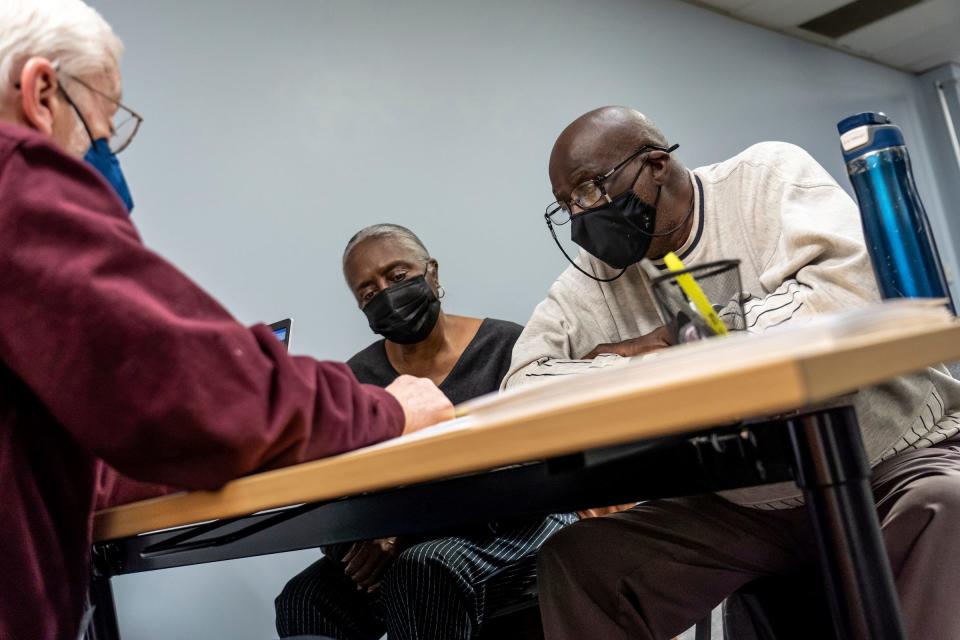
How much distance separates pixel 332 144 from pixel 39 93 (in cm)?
201

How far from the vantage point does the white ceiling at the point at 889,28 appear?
5.01 metres

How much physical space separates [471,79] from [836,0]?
111 inches

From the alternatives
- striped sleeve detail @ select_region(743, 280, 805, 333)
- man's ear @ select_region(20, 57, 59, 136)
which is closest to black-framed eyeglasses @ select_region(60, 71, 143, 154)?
man's ear @ select_region(20, 57, 59, 136)

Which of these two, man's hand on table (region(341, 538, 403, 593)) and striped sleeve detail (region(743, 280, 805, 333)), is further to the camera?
man's hand on table (region(341, 538, 403, 593))

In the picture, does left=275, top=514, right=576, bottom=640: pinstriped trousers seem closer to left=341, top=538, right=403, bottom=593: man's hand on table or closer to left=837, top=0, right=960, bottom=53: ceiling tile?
left=341, top=538, right=403, bottom=593: man's hand on table

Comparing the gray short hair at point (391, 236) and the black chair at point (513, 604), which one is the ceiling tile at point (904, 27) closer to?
the gray short hair at point (391, 236)

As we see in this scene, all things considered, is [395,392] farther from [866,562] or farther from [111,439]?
[866,562]

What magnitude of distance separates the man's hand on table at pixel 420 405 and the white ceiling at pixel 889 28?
4327 mm

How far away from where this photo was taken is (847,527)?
66 centimetres

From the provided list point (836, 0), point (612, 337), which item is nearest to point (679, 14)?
point (836, 0)

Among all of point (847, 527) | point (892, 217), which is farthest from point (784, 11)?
point (847, 527)

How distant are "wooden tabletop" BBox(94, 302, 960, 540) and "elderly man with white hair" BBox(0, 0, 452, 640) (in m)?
0.08

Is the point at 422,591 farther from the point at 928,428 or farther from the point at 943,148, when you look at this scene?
the point at 943,148

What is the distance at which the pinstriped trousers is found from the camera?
1.61m
